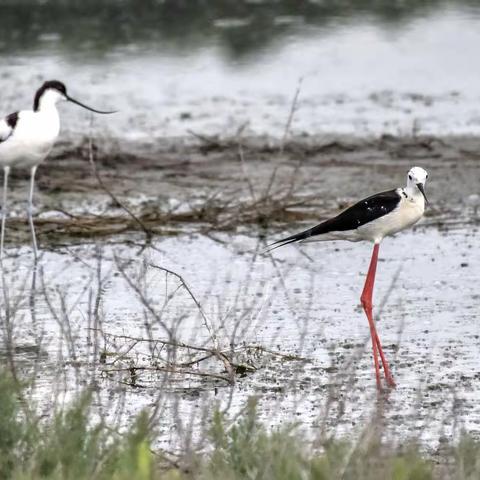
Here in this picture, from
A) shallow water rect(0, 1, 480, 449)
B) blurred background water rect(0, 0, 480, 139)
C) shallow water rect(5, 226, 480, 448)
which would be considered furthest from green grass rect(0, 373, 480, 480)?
blurred background water rect(0, 0, 480, 139)

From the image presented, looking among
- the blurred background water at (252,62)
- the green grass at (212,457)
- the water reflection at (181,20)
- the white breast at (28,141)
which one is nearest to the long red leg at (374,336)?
the green grass at (212,457)

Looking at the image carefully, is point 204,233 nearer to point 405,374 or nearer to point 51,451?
point 405,374

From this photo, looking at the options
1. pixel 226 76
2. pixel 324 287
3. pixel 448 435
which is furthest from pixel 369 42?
pixel 448 435

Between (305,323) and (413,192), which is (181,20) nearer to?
(413,192)

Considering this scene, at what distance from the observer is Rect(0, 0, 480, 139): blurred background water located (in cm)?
1449

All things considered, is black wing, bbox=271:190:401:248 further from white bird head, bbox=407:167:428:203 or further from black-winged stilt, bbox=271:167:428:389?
white bird head, bbox=407:167:428:203

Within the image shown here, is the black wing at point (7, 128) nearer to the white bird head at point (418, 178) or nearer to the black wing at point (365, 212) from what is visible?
the black wing at point (365, 212)

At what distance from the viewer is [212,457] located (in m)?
4.76

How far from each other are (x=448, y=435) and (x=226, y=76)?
1102 cm

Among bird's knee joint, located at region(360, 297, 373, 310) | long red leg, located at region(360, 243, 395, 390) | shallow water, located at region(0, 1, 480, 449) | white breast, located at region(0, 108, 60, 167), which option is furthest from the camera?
white breast, located at region(0, 108, 60, 167)

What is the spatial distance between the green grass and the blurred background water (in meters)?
8.96

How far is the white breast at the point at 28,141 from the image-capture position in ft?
34.4

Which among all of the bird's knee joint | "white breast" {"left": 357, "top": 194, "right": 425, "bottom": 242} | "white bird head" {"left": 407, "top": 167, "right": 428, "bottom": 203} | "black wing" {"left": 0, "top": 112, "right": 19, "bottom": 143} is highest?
"white bird head" {"left": 407, "top": 167, "right": 428, "bottom": 203}

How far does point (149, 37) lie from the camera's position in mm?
19203
